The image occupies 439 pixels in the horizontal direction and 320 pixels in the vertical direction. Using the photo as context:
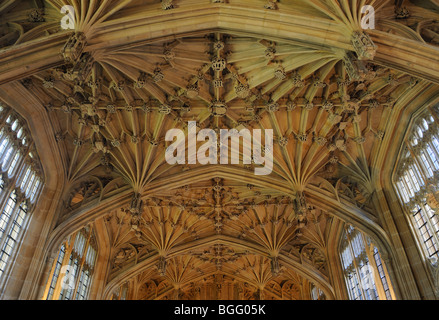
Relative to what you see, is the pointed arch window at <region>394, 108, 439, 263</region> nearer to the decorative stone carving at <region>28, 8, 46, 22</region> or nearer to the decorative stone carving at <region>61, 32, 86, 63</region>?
the decorative stone carving at <region>61, 32, 86, 63</region>

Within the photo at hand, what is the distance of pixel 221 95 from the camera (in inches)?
547

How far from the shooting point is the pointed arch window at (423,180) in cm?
1148

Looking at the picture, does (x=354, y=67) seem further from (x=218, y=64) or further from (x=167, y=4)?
(x=167, y=4)

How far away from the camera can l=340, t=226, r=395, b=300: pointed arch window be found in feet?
48.1

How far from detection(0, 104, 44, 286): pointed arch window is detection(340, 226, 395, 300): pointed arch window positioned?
44.2ft

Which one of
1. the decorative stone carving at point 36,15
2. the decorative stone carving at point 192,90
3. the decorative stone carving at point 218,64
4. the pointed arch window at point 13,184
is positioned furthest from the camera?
the decorative stone carving at point 192,90

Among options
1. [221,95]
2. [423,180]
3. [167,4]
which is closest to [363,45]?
[167,4]

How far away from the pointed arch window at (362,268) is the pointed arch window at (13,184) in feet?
44.2

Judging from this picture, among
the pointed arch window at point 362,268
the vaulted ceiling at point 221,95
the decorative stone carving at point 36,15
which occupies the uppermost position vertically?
the decorative stone carving at point 36,15

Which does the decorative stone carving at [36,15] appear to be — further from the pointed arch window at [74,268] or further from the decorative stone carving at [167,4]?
the pointed arch window at [74,268]

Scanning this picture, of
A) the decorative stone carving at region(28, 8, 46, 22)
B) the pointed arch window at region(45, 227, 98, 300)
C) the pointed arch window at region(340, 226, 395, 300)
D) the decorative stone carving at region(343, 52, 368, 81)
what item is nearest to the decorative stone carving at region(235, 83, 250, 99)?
the decorative stone carving at region(343, 52, 368, 81)

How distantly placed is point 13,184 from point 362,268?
14.7m

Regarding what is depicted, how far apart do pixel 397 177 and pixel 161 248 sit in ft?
43.3

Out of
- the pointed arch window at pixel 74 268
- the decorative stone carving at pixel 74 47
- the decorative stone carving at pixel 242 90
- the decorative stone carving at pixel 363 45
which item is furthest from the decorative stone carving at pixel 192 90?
the pointed arch window at pixel 74 268
